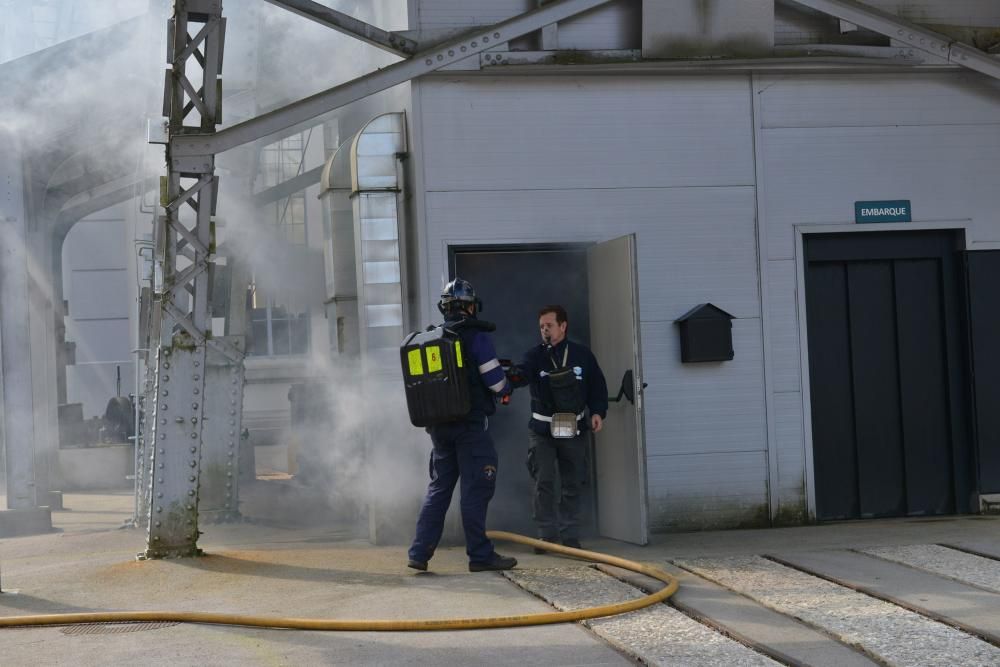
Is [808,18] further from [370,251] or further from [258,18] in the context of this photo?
[258,18]

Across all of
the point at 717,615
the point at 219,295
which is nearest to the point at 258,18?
the point at 219,295

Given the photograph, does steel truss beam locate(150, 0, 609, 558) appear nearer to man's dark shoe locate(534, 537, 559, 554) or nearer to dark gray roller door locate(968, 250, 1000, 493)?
man's dark shoe locate(534, 537, 559, 554)

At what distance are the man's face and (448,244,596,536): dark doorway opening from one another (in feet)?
4.53

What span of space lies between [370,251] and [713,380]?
3000 millimetres

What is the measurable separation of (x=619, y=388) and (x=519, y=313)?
1480mm

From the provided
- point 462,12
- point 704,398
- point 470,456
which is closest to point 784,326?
Answer: point 704,398

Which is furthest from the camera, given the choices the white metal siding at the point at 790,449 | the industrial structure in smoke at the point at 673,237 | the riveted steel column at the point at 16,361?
the riveted steel column at the point at 16,361

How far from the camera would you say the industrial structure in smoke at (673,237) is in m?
8.97

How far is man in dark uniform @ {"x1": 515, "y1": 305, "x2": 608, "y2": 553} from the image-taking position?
8.62 m

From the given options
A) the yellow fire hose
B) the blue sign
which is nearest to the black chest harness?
the yellow fire hose

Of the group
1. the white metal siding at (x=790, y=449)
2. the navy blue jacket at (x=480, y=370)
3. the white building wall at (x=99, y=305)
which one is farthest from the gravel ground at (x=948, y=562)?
the white building wall at (x=99, y=305)

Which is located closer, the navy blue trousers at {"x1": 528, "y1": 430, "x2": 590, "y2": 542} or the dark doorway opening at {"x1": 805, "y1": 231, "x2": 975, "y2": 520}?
the navy blue trousers at {"x1": 528, "y1": 430, "x2": 590, "y2": 542}

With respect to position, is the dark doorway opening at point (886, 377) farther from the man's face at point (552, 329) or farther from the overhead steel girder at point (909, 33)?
the man's face at point (552, 329)

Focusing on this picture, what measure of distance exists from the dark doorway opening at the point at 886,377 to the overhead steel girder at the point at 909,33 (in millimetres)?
1498
